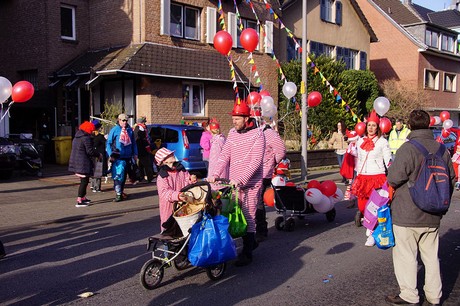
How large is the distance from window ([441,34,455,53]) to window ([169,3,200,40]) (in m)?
25.0

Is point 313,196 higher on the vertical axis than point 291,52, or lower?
lower

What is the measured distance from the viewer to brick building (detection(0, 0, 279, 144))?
19188mm

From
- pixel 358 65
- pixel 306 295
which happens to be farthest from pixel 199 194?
pixel 358 65

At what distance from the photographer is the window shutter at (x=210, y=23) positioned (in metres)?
21.3

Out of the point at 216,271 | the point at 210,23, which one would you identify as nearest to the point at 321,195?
the point at 216,271

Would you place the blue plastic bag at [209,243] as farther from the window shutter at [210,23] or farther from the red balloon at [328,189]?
the window shutter at [210,23]

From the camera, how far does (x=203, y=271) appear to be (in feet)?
19.4

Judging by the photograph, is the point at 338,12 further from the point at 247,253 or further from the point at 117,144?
the point at 247,253

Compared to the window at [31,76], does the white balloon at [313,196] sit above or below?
below

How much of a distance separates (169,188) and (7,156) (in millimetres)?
9843

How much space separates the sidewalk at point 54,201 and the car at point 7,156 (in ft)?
1.16

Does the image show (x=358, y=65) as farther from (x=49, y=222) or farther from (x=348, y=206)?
(x=49, y=222)

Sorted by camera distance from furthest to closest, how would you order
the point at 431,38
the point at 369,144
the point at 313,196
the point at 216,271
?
1. the point at 431,38
2. the point at 313,196
3. the point at 369,144
4. the point at 216,271

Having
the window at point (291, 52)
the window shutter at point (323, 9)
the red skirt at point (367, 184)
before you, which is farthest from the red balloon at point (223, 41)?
the window shutter at point (323, 9)
